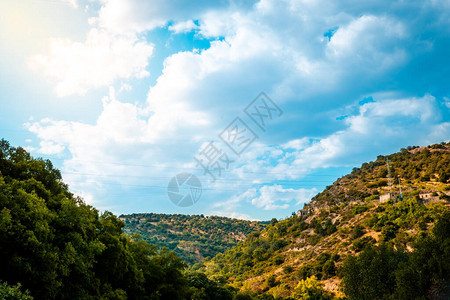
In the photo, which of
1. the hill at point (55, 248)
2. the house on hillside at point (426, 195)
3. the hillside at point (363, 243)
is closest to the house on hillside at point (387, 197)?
the hillside at point (363, 243)

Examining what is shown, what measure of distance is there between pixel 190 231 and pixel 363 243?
11807 centimetres

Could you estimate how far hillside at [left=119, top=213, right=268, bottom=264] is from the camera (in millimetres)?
133125

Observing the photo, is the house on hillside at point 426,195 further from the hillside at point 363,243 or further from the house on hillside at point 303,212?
the house on hillside at point 303,212

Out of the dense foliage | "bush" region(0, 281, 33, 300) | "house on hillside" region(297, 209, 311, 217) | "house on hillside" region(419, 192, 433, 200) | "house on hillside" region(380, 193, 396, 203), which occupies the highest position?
"house on hillside" region(297, 209, 311, 217)

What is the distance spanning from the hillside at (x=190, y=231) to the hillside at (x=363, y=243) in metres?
20.8

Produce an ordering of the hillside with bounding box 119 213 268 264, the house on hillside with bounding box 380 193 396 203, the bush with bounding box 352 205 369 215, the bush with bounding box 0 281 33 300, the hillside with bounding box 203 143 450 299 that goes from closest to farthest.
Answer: the bush with bounding box 0 281 33 300
the hillside with bounding box 203 143 450 299
the house on hillside with bounding box 380 193 396 203
the bush with bounding box 352 205 369 215
the hillside with bounding box 119 213 268 264

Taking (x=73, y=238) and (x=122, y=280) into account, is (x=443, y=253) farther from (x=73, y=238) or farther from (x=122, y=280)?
(x=73, y=238)

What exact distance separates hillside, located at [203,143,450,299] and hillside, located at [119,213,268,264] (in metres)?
20.8

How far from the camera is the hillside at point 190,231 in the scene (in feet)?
437

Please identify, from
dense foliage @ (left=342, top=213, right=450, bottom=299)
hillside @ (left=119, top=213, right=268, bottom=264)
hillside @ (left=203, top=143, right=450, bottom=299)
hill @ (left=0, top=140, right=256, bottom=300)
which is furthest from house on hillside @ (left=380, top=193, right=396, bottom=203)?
hillside @ (left=119, top=213, right=268, bottom=264)

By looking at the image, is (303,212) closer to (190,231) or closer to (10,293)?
(190,231)

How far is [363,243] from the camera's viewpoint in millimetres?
61406

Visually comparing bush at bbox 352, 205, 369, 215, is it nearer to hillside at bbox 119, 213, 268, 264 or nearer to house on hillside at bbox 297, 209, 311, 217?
house on hillside at bbox 297, 209, 311, 217

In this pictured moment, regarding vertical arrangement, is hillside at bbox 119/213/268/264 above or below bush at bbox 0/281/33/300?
above
